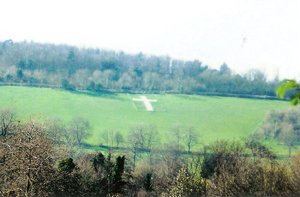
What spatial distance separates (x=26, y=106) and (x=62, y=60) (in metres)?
21.9

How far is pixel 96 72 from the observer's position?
73750 mm

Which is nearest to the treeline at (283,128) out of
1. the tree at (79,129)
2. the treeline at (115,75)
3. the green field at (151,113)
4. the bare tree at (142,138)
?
the green field at (151,113)

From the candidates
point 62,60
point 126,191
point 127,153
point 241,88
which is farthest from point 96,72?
point 126,191

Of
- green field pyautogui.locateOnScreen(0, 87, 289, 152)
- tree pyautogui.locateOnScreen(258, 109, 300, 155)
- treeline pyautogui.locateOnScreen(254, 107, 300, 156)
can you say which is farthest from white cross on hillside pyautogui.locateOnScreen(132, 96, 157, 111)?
tree pyautogui.locateOnScreen(258, 109, 300, 155)

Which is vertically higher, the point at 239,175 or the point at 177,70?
the point at 177,70

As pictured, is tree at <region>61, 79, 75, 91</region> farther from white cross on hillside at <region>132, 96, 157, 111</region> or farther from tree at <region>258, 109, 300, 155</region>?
tree at <region>258, 109, 300, 155</region>

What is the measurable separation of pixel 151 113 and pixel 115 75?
1589 centimetres

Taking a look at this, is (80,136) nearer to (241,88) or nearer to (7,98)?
(7,98)

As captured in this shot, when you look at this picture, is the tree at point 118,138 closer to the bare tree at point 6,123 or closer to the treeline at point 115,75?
the bare tree at point 6,123

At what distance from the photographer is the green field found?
56312 millimetres

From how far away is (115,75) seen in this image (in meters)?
75.1

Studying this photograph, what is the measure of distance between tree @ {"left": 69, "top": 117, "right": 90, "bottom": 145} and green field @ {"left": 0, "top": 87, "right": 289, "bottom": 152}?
876mm

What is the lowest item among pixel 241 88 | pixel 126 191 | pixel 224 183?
pixel 126 191

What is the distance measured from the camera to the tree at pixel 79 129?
51.6 metres
